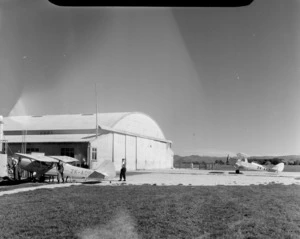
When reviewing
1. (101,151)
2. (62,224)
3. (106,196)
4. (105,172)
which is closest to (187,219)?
(62,224)

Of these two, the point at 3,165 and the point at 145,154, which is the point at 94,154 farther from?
the point at 145,154

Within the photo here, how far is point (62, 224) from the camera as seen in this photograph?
7.83 meters

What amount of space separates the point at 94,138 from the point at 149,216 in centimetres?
2310

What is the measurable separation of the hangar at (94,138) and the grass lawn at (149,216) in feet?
60.5

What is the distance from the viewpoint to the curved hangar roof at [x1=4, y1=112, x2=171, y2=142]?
35.8m

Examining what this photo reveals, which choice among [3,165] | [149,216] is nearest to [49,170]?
[3,165]

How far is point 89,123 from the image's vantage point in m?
36.5

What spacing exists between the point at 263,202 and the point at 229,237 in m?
4.96

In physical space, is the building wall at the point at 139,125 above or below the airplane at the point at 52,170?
above

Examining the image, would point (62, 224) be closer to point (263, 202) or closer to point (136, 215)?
point (136, 215)

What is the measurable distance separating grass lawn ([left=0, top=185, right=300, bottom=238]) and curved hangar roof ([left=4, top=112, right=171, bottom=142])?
21.6m

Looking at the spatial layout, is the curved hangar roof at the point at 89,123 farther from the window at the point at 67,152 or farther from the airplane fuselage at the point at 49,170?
the airplane fuselage at the point at 49,170

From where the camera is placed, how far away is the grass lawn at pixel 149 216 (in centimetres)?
731

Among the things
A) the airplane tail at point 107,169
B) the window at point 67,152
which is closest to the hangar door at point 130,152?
the window at point 67,152
